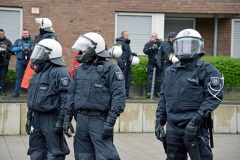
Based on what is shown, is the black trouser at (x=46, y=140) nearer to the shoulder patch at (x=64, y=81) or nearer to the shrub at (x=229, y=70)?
the shoulder patch at (x=64, y=81)

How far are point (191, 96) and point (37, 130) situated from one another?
2454 mm

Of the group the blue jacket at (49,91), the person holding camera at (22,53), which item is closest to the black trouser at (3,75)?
the person holding camera at (22,53)

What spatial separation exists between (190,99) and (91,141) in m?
1.55

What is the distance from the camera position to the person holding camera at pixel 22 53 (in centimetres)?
1486

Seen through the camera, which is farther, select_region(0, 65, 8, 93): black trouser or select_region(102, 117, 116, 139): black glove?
select_region(0, 65, 8, 93): black trouser

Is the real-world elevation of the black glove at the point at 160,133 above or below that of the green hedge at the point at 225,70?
→ below

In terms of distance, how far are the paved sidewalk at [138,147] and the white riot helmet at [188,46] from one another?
11.9ft

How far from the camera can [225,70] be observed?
1702 cm

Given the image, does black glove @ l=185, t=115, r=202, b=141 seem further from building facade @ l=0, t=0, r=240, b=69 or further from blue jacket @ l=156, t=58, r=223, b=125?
building facade @ l=0, t=0, r=240, b=69

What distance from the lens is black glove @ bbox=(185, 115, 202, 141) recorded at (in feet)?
24.1

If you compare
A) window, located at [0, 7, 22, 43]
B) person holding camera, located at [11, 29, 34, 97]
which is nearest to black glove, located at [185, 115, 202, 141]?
person holding camera, located at [11, 29, 34, 97]

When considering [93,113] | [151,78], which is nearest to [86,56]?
[93,113]

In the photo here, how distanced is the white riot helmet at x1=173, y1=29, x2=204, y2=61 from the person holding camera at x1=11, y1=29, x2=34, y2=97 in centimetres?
755

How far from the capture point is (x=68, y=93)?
8461mm
